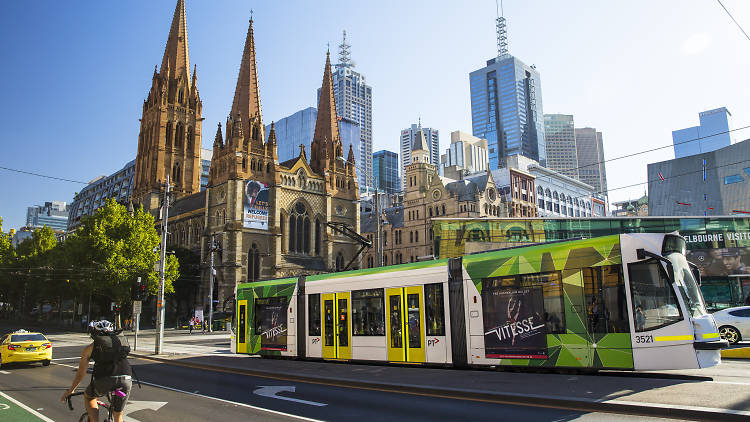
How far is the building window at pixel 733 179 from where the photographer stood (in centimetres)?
6017

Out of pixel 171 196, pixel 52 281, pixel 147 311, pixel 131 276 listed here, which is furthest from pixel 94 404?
pixel 171 196

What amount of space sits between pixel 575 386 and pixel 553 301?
238 centimetres

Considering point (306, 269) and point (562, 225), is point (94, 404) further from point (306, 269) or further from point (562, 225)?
point (306, 269)


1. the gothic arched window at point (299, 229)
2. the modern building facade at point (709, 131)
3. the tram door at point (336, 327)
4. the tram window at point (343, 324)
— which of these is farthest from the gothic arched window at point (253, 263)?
the modern building facade at point (709, 131)

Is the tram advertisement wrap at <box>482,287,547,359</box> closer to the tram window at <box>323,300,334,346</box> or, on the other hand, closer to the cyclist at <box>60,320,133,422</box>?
the tram window at <box>323,300,334,346</box>

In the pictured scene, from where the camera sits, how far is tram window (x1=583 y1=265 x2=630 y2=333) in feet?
35.9

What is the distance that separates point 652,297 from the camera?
34.8ft

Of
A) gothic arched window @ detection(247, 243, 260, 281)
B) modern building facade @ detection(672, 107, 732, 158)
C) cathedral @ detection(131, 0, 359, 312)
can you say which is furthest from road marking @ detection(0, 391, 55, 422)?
modern building facade @ detection(672, 107, 732, 158)

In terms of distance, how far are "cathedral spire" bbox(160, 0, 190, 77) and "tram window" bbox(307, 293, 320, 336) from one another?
75.1m

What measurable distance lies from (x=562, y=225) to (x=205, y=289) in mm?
41437

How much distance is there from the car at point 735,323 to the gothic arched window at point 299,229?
162 ft

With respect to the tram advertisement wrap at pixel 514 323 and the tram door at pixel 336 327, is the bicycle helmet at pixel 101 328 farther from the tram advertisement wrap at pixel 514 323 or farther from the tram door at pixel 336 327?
the tram door at pixel 336 327

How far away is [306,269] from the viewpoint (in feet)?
199

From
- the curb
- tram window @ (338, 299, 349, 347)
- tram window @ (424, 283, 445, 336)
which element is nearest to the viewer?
the curb
